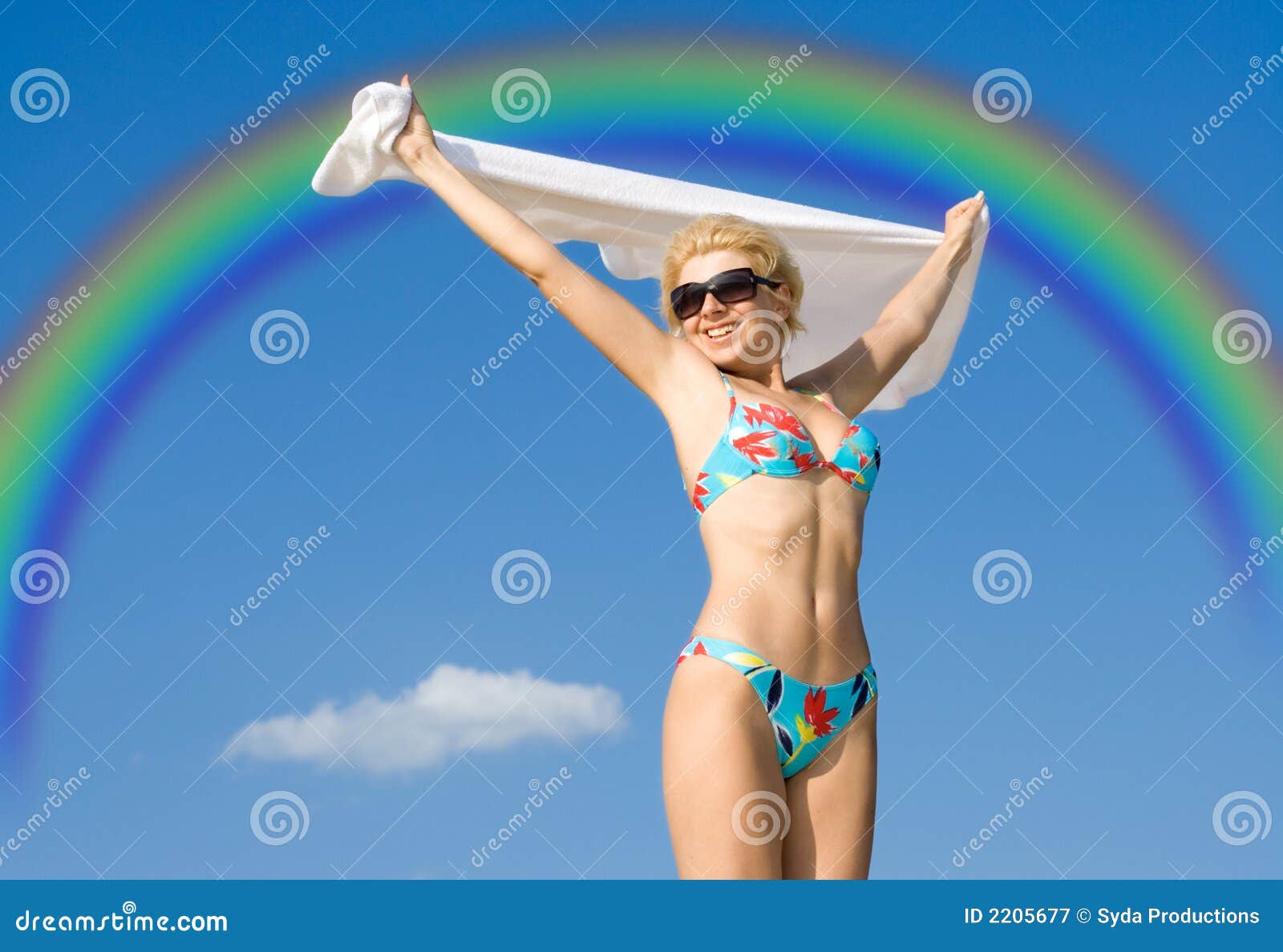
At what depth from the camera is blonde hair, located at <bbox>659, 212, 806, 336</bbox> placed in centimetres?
657

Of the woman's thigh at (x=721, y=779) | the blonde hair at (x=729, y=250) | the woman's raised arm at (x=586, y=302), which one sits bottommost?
the woman's thigh at (x=721, y=779)

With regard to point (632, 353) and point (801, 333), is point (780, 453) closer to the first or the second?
point (632, 353)

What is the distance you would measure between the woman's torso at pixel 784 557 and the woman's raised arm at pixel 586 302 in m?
0.26

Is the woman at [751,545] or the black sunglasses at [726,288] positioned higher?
the black sunglasses at [726,288]

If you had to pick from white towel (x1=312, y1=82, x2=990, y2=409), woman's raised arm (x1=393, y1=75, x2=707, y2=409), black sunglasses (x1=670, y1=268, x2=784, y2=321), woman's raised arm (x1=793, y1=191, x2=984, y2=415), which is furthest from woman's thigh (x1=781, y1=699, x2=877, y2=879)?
white towel (x1=312, y1=82, x2=990, y2=409)

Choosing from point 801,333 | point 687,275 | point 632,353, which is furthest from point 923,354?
point 632,353

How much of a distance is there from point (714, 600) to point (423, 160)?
2.72 metres

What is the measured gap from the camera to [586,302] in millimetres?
6035

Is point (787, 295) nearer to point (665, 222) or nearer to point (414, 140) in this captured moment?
point (665, 222)

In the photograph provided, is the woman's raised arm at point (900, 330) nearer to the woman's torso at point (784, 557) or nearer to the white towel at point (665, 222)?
the white towel at point (665, 222)

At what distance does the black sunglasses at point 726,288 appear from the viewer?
21.2 ft

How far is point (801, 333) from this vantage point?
8664mm

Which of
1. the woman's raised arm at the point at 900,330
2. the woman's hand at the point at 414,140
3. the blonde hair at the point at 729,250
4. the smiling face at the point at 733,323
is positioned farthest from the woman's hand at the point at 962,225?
the woman's hand at the point at 414,140

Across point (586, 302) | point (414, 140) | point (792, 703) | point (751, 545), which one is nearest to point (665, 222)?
point (414, 140)
